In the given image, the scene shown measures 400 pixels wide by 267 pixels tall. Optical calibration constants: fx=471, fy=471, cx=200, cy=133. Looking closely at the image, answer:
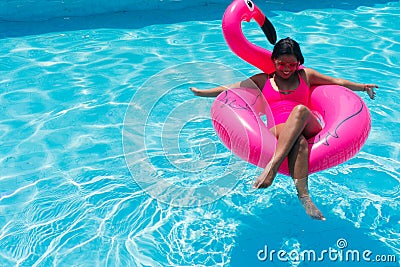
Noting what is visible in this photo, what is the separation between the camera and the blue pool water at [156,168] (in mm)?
3121

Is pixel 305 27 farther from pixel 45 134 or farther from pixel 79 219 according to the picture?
pixel 79 219

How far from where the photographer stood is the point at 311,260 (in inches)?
119

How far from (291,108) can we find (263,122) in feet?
1.36

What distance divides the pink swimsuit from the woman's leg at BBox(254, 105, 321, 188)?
16.6 inches

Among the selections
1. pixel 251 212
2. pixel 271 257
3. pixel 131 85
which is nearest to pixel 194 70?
pixel 131 85

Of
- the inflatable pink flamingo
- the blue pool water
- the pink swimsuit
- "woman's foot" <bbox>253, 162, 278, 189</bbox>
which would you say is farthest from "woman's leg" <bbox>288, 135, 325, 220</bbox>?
the inflatable pink flamingo

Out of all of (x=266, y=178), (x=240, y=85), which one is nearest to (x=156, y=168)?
(x=240, y=85)

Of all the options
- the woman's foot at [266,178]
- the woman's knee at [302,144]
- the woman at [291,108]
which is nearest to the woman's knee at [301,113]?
the woman at [291,108]

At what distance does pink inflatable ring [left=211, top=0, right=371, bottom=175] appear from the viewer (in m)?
2.79

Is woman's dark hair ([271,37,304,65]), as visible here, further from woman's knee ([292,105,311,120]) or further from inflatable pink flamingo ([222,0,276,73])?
woman's knee ([292,105,311,120])

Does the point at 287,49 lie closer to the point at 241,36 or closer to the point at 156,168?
the point at 241,36

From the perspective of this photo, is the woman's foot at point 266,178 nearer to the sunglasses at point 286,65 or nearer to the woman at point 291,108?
the woman at point 291,108

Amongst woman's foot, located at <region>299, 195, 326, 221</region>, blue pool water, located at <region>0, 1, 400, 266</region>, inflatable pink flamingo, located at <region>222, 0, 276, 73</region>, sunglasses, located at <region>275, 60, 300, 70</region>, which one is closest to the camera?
woman's foot, located at <region>299, 195, 326, 221</region>

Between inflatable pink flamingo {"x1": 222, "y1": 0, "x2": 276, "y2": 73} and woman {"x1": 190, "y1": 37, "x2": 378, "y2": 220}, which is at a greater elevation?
inflatable pink flamingo {"x1": 222, "y1": 0, "x2": 276, "y2": 73}
